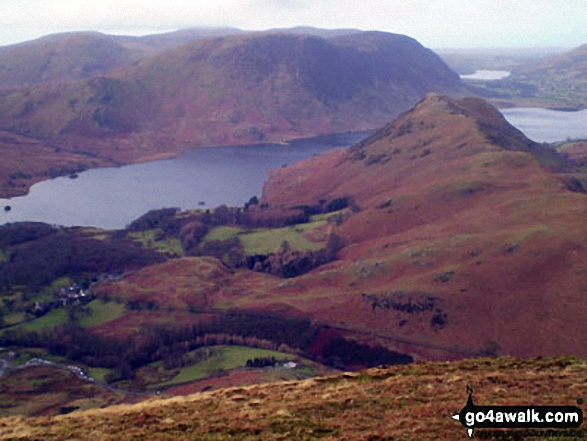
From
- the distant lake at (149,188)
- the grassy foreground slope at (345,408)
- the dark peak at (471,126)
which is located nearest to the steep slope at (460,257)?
the dark peak at (471,126)

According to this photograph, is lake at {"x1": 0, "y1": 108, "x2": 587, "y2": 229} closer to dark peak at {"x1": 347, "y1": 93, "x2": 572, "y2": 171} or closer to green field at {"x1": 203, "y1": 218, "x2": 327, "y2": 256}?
green field at {"x1": 203, "y1": 218, "x2": 327, "y2": 256}

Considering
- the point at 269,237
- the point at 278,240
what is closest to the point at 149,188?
the point at 269,237

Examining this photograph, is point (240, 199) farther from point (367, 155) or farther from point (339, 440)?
point (339, 440)

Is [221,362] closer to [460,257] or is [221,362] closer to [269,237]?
[460,257]

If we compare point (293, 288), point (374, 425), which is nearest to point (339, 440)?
point (374, 425)

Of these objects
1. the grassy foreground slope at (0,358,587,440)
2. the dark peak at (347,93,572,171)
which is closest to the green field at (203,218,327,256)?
the dark peak at (347,93,572,171)

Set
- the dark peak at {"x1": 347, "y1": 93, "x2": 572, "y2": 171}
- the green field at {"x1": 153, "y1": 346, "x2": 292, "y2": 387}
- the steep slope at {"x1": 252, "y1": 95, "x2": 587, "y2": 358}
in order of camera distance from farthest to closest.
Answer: the dark peak at {"x1": 347, "y1": 93, "x2": 572, "y2": 171} → the steep slope at {"x1": 252, "y1": 95, "x2": 587, "y2": 358} → the green field at {"x1": 153, "y1": 346, "x2": 292, "y2": 387}
